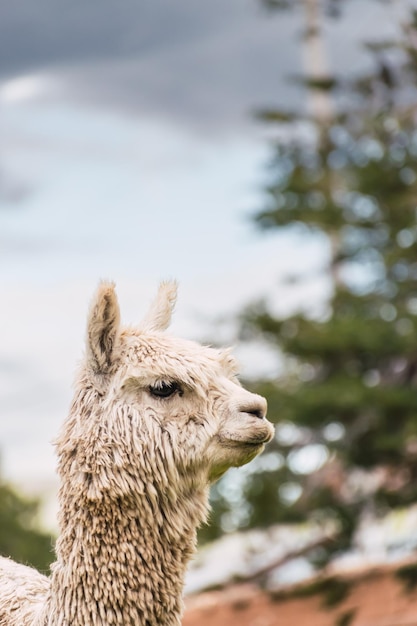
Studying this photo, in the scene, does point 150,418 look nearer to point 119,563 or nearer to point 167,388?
point 167,388

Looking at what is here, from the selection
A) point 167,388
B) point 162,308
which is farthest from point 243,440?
point 162,308

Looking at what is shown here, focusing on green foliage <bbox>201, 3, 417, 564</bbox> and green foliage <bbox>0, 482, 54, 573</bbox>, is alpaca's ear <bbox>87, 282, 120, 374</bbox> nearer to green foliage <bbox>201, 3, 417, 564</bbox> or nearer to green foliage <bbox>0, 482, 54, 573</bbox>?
green foliage <bbox>201, 3, 417, 564</bbox>

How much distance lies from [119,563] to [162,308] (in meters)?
1.19

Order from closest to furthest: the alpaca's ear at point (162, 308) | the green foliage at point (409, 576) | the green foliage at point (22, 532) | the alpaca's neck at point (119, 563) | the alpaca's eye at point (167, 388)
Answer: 1. the alpaca's neck at point (119, 563)
2. the alpaca's eye at point (167, 388)
3. the alpaca's ear at point (162, 308)
4. the green foliage at point (409, 576)
5. the green foliage at point (22, 532)

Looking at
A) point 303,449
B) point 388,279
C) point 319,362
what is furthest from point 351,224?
point 303,449

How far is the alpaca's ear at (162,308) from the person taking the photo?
15.3ft

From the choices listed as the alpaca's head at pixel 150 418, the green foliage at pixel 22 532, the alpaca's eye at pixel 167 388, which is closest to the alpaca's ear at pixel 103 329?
the alpaca's head at pixel 150 418

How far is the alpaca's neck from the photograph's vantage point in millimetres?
3980

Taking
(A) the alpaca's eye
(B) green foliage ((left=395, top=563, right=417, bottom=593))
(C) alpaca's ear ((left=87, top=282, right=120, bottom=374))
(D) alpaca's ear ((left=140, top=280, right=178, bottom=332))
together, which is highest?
(B) green foliage ((left=395, top=563, right=417, bottom=593))

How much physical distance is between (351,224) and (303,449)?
341 cm

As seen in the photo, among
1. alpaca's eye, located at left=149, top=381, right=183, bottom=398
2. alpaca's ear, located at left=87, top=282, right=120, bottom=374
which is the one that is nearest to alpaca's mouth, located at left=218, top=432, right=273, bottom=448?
alpaca's eye, located at left=149, top=381, right=183, bottom=398

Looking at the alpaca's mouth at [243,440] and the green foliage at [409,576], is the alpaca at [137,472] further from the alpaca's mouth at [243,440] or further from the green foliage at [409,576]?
the green foliage at [409,576]

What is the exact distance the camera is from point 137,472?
4.06 metres

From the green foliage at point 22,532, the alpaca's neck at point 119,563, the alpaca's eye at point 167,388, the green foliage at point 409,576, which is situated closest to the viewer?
the alpaca's neck at point 119,563
